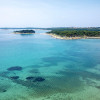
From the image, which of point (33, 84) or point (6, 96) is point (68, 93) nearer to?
point (33, 84)

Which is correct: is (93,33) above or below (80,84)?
above

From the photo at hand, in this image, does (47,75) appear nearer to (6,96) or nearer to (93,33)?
(6,96)

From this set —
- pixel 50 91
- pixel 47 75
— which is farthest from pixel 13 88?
pixel 47 75

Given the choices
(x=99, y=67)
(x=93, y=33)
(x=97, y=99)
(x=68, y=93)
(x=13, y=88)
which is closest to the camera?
(x=97, y=99)

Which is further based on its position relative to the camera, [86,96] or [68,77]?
[68,77]

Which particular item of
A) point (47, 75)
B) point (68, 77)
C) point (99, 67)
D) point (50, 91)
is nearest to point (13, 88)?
point (50, 91)

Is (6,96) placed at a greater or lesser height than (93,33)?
lesser

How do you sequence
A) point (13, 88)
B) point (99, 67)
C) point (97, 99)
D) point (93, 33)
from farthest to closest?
point (93, 33) → point (99, 67) → point (13, 88) → point (97, 99)

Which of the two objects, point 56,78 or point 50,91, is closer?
point 50,91

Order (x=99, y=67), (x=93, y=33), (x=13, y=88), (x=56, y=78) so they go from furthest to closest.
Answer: (x=93, y=33) < (x=99, y=67) < (x=56, y=78) < (x=13, y=88)
